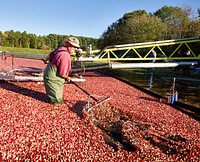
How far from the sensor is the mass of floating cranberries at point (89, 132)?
4129 mm

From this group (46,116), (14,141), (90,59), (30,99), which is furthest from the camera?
(90,59)

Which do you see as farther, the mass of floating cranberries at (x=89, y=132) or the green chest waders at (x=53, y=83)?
the green chest waders at (x=53, y=83)

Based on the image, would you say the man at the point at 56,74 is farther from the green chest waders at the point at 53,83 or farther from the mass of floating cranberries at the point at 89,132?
the mass of floating cranberries at the point at 89,132

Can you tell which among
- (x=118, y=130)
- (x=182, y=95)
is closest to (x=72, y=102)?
(x=118, y=130)

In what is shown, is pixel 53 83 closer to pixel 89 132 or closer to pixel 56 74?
pixel 56 74

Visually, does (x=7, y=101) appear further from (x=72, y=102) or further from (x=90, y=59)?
(x=90, y=59)

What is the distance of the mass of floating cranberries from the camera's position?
13.5 feet

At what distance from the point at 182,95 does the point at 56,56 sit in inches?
245

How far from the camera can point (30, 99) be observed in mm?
6750

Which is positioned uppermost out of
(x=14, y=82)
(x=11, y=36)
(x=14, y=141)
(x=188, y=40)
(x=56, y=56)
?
(x=11, y=36)

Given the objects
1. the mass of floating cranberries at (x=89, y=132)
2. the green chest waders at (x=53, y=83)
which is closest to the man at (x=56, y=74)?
the green chest waders at (x=53, y=83)

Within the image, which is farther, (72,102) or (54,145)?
(72,102)

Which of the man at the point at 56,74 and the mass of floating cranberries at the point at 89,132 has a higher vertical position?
the man at the point at 56,74

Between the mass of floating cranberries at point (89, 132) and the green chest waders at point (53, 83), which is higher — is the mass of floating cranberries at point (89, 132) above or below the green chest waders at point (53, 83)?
below
